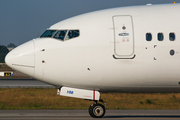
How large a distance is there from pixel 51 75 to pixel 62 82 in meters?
0.59

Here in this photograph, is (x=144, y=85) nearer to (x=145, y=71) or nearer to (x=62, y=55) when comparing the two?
(x=145, y=71)

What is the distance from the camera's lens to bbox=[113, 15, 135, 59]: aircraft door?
48.0ft

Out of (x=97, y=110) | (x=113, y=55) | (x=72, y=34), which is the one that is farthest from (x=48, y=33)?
(x=97, y=110)

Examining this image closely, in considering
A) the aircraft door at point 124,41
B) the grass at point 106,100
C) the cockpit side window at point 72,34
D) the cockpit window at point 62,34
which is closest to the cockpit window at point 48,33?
the cockpit window at point 62,34

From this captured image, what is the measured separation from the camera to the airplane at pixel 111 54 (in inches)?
576

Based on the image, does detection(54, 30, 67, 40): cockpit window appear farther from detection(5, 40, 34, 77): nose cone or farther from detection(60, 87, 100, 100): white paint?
detection(60, 87, 100, 100): white paint

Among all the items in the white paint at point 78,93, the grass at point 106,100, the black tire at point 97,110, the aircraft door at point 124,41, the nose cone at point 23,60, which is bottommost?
the grass at point 106,100

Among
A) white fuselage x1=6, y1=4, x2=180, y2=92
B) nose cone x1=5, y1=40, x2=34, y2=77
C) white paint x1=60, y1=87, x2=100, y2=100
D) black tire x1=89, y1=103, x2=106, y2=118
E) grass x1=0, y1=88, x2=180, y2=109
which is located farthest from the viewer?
grass x1=0, y1=88, x2=180, y2=109

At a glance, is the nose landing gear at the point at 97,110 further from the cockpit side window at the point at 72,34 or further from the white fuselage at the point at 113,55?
the cockpit side window at the point at 72,34

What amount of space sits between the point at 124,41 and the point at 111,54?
765 millimetres

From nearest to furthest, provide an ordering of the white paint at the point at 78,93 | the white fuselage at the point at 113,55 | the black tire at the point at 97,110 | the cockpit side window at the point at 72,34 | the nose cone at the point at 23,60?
the white fuselage at the point at 113,55 < the nose cone at the point at 23,60 < the cockpit side window at the point at 72,34 < the white paint at the point at 78,93 < the black tire at the point at 97,110

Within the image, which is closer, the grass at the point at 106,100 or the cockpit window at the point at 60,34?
the cockpit window at the point at 60,34

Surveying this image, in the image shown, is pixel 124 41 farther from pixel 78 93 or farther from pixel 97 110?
pixel 97 110

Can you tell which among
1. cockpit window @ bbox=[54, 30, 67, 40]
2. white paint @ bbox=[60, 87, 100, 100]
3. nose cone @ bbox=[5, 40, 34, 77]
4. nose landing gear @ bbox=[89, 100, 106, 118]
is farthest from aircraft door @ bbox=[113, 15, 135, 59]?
nose cone @ bbox=[5, 40, 34, 77]
